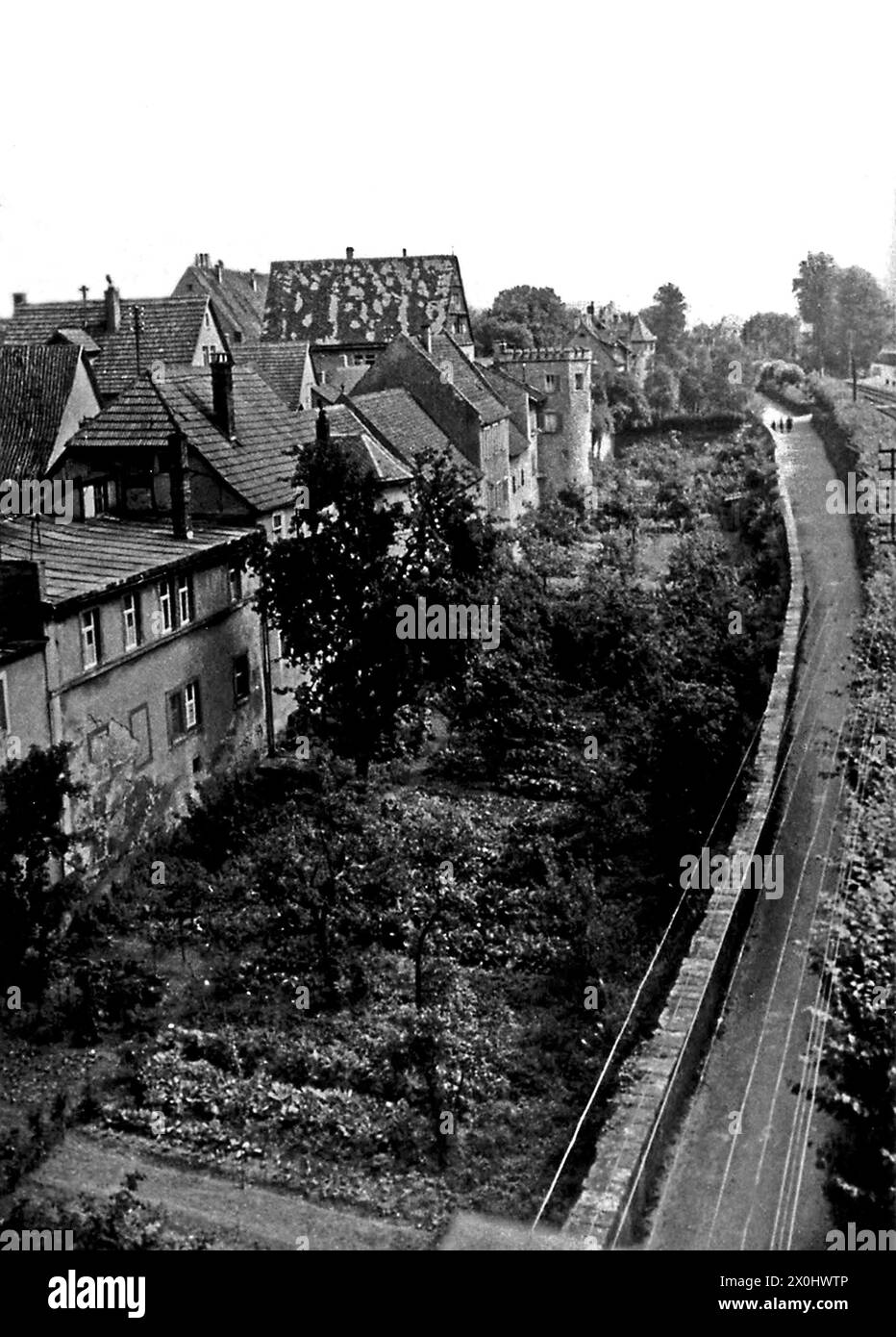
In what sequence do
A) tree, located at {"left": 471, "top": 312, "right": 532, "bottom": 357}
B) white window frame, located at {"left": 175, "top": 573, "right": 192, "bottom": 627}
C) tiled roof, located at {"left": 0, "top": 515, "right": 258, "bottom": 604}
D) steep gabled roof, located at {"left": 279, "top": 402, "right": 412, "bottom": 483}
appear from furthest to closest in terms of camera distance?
tree, located at {"left": 471, "top": 312, "right": 532, "bottom": 357}
steep gabled roof, located at {"left": 279, "top": 402, "right": 412, "bottom": 483}
white window frame, located at {"left": 175, "top": 573, "right": 192, "bottom": 627}
tiled roof, located at {"left": 0, "top": 515, "right": 258, "bottom": 604}

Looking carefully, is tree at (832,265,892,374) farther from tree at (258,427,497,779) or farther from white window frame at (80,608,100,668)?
white window frame at (80,608,100,668)

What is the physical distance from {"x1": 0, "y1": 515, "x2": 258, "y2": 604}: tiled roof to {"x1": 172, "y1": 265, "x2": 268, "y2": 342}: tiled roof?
36582 mm

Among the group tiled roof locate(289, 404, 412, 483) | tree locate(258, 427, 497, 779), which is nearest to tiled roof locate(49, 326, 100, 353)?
tiled roof locate(289, 404, 412, 483)

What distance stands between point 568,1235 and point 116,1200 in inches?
188

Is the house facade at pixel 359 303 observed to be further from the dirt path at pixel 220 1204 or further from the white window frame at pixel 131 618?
the dirt path at pixel 220 1204

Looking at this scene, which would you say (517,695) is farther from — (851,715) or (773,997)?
(773,997)

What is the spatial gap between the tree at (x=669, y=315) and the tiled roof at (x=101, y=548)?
7448 cm

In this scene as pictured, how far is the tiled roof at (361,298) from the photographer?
2456 inches

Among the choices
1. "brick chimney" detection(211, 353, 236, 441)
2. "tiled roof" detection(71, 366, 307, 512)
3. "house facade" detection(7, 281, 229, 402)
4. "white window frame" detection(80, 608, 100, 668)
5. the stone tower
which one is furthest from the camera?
the stone tower

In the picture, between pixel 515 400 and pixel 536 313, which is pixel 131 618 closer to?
pixel 515 400

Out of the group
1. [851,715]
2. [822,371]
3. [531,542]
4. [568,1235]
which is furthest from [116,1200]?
[822,371]

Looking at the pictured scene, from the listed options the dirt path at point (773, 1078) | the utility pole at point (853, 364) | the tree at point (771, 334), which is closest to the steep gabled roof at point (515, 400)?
the utility pole at point (853, 364)

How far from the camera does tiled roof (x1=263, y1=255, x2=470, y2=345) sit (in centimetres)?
6238
